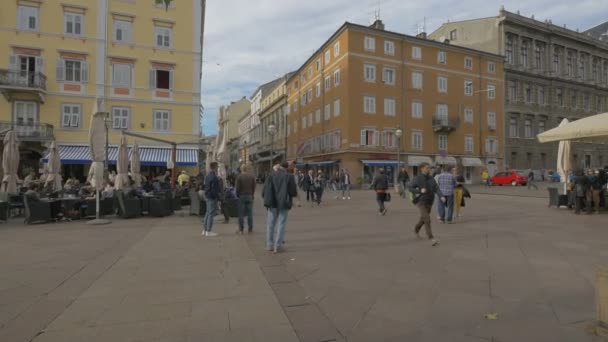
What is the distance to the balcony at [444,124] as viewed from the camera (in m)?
40.2

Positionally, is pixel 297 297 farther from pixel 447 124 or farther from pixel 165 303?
pixel 447 124

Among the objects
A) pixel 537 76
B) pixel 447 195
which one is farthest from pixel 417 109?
pixel 447 195

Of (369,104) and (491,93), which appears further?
(491,93)

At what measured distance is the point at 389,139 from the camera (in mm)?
38156

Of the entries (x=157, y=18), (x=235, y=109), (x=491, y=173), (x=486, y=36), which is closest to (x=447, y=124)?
(x=491, y=173)

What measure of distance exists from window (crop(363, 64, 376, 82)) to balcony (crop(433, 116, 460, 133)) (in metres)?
8.67

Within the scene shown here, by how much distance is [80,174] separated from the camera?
26.0 m

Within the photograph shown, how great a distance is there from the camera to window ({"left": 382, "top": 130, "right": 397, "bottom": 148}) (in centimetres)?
3791

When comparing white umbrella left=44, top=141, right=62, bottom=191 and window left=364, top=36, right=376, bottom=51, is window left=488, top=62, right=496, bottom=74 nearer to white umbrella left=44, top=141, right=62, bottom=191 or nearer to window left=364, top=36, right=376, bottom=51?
window left=364, top=36, right=376, bottom=51

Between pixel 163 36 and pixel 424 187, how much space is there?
2643 cm

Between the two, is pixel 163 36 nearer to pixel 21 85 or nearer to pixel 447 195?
pixel 21 85

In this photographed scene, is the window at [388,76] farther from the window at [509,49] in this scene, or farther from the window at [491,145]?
the window at [509,49]

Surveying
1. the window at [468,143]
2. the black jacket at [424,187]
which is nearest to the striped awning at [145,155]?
the black jacket at [424,187]

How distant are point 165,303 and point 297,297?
1537mm
